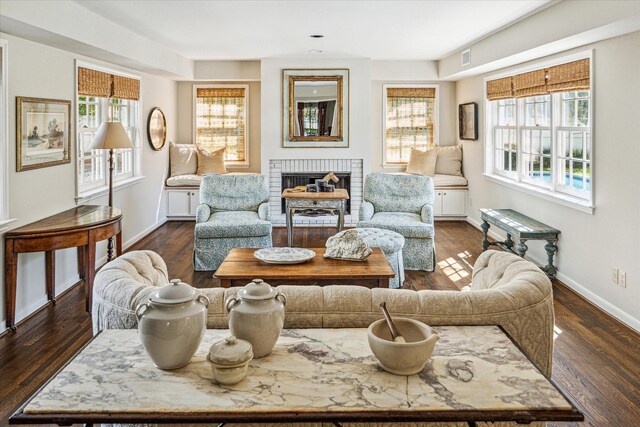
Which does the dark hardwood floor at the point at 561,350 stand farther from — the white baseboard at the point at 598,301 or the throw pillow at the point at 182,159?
the throw pillow at the point at 182,159

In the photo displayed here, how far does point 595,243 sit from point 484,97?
3.50 m

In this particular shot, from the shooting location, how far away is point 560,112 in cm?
515

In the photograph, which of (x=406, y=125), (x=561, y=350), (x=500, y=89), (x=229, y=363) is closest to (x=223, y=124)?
(x=406, y=125)

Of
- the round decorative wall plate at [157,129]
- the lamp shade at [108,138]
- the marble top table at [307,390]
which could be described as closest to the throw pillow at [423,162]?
the round decorative wall plate at [157,129]

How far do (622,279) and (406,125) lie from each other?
17.6 ft

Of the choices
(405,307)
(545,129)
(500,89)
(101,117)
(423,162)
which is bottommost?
(405,307)

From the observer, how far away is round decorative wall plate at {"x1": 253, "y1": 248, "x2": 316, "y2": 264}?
3663 millimetres

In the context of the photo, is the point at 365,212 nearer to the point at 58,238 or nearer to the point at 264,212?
the point at 264,212

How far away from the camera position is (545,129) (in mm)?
5531

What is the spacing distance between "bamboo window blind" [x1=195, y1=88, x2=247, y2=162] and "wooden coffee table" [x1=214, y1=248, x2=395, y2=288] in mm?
5351

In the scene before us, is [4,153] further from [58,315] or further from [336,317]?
[336,317]

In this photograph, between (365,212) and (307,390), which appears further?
(365,212)

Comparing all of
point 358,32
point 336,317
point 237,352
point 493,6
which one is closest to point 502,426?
point 336,317

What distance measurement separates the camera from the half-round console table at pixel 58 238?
3617 millimetres
